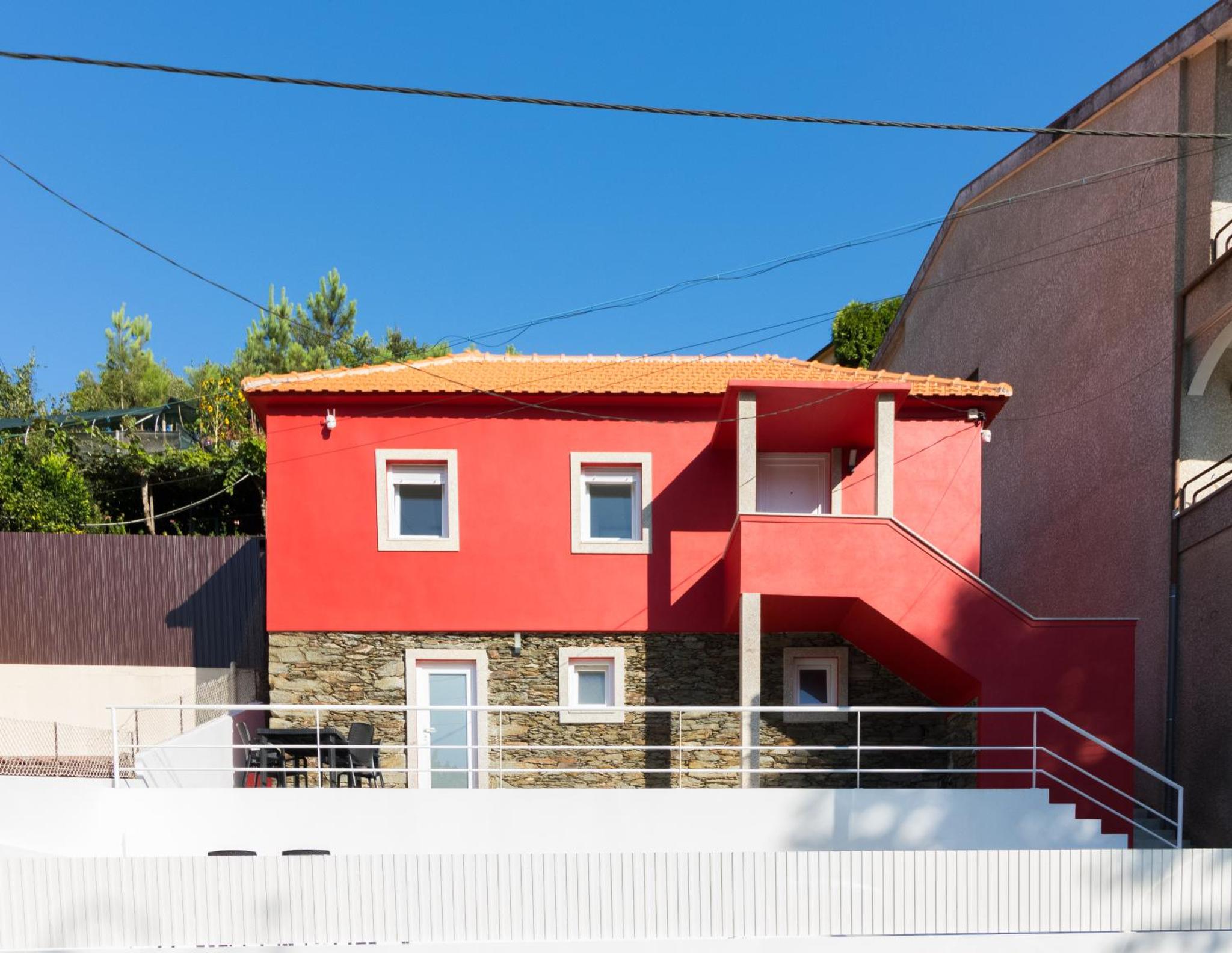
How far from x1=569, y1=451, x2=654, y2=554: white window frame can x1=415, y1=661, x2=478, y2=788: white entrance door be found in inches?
88.3

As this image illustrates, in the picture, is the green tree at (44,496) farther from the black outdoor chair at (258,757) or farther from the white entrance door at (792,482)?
the white entrance door at (792,482)

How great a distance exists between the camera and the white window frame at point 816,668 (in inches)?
458

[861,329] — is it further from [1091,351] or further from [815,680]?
[815,680]

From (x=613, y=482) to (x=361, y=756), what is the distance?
4651 mm

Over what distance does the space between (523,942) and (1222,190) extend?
461 inches

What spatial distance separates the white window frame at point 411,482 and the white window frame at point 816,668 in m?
4.58

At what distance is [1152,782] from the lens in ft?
38.4

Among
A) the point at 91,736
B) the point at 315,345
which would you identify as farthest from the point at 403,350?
the point at 91,736

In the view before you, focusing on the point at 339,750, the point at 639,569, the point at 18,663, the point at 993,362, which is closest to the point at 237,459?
the point at 18,663

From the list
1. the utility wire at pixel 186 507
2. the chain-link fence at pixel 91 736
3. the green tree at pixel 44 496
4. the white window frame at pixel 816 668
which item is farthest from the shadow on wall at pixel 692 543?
the green tree at pixel 44 496

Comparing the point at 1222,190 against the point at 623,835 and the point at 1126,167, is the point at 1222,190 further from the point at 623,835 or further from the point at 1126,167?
the point at 623,835

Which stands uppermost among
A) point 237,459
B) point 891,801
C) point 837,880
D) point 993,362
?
point 993,362

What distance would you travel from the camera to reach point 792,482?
12609mm

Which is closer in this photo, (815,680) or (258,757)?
(258,757)
